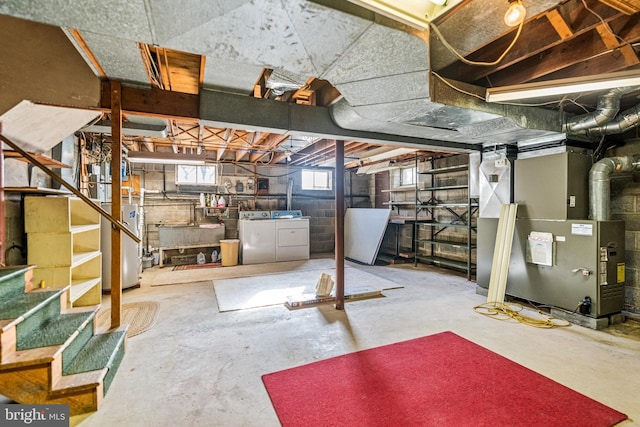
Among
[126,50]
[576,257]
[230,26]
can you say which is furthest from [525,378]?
[126,50]

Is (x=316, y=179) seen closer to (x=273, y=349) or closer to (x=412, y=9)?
(x=273, y=349)

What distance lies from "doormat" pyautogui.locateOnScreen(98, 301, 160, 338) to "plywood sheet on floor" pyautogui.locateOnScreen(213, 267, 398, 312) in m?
0.77

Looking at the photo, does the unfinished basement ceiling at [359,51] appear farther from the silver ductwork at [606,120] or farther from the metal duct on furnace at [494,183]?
the metal duct on furnace at [494,183]

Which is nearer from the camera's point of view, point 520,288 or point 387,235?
point 520,288

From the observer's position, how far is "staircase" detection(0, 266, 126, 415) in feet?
5.37

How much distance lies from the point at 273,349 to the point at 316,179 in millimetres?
6084

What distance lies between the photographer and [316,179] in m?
8.24

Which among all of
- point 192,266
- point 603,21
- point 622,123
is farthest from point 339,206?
point 192,266

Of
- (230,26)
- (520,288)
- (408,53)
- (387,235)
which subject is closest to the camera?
(230,26)

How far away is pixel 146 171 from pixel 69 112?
4.26 meters

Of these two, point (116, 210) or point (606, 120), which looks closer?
point (116, 210)

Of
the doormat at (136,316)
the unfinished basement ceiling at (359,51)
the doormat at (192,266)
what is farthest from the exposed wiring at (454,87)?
the doormat at (192,266)

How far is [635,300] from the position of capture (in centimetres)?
328

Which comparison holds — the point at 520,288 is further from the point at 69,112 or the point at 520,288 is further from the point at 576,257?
the point at 69,112
